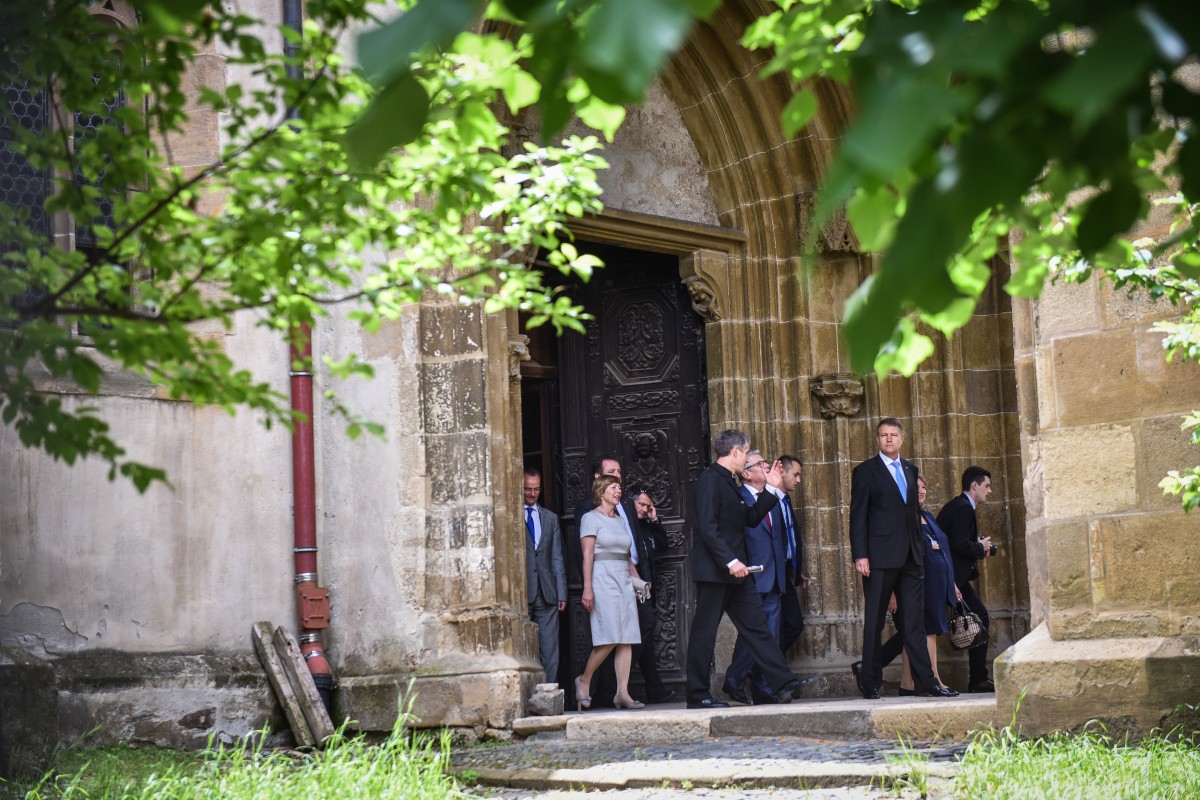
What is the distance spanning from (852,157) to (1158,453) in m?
5.52

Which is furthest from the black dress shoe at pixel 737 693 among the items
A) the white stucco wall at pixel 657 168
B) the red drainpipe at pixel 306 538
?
the white stucco wall at pixel 657 168

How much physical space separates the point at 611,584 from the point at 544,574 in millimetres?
546

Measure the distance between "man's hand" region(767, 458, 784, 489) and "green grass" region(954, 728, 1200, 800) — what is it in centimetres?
469

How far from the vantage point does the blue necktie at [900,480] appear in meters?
9.77

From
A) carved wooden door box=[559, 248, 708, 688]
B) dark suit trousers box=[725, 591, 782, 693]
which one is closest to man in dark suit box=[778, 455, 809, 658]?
dark suit trousers box=[725, 591, 782, 693]

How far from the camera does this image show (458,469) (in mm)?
9445

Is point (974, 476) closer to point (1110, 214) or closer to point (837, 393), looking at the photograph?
point (837, 393)

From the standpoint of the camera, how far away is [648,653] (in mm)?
11305

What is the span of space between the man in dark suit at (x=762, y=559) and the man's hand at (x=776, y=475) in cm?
16

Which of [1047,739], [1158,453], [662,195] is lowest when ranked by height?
[1047,739]

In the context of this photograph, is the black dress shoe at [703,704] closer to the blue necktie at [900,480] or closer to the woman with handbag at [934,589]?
the woman with handbag at [934,589]

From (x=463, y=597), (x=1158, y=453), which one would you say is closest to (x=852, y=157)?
(x=1158, y=453)

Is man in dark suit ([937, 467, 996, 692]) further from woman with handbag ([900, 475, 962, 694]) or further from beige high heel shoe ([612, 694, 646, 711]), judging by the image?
beige high heel shoe ([612, 694, 646, 711])

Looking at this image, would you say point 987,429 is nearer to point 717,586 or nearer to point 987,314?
point 987,314
